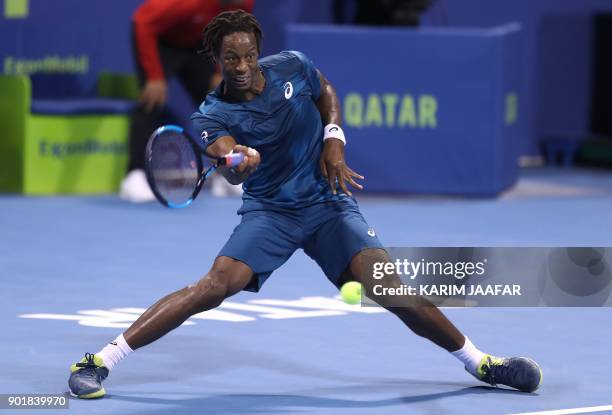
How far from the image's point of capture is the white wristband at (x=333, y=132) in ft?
20.4

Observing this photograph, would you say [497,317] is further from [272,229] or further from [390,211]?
[390,211]

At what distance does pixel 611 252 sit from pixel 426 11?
5821mm

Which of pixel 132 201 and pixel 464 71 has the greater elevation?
pixel 464 71

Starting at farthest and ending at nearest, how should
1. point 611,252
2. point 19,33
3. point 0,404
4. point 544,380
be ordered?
point 19,33 → point 611,252 → point 544,380 → point 0,404

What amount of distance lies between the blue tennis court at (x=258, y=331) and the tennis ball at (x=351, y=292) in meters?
0.42

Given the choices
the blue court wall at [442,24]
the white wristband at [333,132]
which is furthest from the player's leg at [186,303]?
the blue court wall at [442,24]

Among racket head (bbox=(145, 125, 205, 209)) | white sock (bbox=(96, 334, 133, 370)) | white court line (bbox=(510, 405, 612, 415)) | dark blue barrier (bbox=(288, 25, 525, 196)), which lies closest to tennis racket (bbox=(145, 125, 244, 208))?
racket head (bbox=(145, 125, 205, 209))

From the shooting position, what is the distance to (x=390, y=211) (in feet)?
39.0

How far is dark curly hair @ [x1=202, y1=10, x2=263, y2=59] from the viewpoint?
19.7ft

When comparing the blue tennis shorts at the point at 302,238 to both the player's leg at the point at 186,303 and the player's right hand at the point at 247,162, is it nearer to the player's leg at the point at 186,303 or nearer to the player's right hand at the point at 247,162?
the player's leg at the point at 186,303

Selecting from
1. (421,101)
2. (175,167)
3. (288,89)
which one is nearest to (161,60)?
(421,101)

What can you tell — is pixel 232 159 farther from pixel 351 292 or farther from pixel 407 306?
pixel 407 306

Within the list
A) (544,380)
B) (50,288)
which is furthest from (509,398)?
(50,288)

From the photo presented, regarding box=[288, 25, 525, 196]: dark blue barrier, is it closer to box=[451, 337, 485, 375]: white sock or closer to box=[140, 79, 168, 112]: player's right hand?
box=[140, 79, 168, 112]: player's right hand
